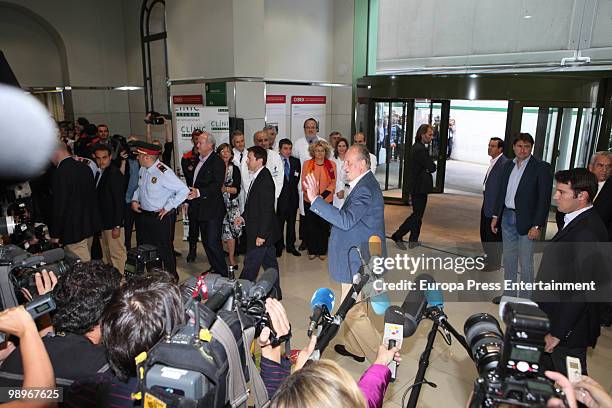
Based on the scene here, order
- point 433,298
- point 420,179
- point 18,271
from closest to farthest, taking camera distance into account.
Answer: point 433,298, point 18,271, point 420,179

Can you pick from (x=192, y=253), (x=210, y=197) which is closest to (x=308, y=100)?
(x=192, y=253)

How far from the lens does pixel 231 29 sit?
6.71 m

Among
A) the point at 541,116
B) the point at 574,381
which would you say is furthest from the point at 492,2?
the point at 574,381

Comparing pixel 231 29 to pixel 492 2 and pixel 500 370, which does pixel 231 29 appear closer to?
pixel 492 2

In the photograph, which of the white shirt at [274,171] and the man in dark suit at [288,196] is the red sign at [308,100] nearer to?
the man in dark suit at [288,196]

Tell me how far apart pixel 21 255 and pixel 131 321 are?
123cm

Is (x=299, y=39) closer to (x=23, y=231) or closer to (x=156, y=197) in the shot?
(x=156, y=197)

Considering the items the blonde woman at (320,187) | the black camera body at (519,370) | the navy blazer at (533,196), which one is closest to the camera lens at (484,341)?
the black camera body at (519,370)

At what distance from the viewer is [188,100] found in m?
7.85

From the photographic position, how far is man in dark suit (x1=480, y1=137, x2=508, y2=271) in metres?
4.79

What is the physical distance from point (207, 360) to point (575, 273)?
210 cm

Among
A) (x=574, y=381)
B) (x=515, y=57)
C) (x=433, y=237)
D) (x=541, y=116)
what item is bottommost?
(x=433, y=237)

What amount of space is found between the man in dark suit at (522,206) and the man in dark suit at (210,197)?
3.02m

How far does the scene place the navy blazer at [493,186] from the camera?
472cm
